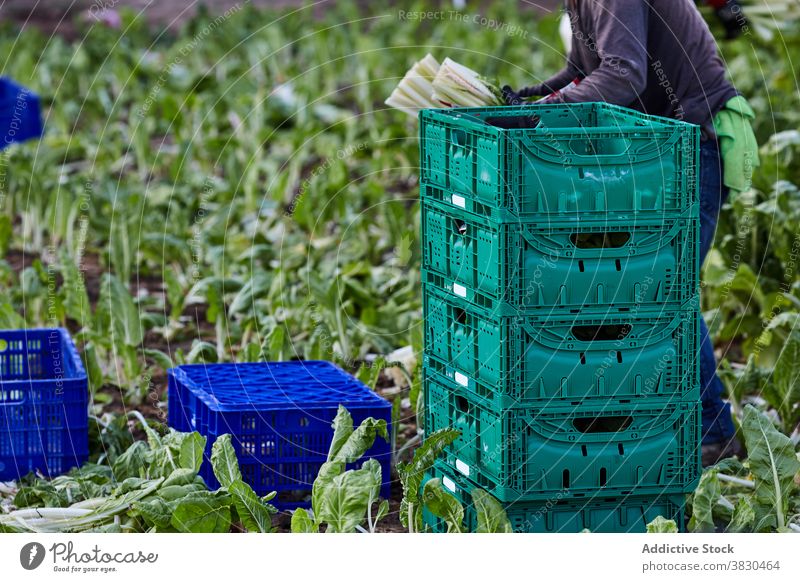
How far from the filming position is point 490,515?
3.88 meters

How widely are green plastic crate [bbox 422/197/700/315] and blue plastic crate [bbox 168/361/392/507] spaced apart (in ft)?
2.48

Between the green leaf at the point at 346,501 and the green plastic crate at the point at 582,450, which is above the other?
the green plastic crate at the point at 582,450

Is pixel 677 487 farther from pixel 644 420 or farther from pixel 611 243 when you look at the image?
pixel 611 243

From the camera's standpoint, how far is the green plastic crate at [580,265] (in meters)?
3.79

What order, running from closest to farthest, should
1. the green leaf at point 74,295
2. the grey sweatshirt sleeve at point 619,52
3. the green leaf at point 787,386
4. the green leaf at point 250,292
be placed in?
the grey sweatshirt sleeve at point 619,52 < the green leaf at point 787,386 < the green leaf at point 74,295 < the green leaf at point 250,292

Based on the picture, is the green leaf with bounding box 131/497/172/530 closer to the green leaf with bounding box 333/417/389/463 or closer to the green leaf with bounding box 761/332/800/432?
the green leaf with bounding box 333/417/389/463

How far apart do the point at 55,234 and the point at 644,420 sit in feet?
14.6

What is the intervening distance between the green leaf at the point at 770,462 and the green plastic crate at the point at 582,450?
22 centimetres

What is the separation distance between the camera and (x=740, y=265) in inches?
237

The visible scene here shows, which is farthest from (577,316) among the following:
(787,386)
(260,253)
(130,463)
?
(260,253)

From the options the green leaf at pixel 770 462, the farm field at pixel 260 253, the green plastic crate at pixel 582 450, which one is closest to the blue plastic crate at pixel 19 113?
the farm field at pixel 260 253

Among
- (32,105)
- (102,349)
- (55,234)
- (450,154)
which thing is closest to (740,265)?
(450,154)

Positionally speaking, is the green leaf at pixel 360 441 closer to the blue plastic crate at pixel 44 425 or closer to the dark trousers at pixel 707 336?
the blue plastic crate at pixel 44 425
